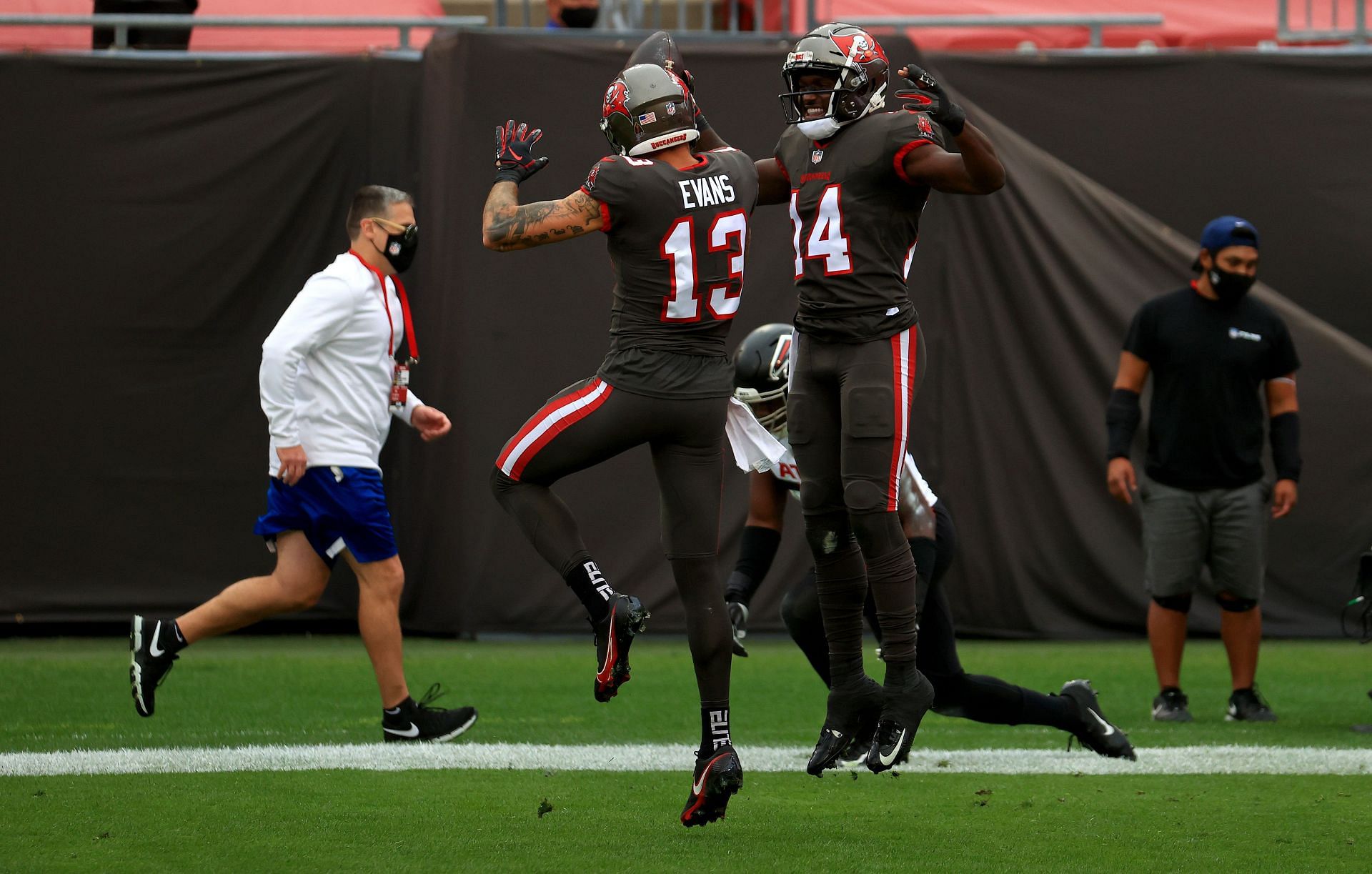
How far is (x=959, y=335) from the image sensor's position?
9.26 meters

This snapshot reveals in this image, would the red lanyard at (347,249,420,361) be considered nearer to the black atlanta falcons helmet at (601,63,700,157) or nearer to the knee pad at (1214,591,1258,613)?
the black atlanta falcons helmet at (601,63,700,157)

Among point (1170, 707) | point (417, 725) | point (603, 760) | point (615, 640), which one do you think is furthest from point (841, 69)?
point (1170, 707)

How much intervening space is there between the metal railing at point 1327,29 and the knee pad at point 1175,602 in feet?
13.1

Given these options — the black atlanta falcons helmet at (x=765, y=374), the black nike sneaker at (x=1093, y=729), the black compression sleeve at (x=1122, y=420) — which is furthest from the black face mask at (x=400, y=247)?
the black compression sleeve at (x=1122, y=420)

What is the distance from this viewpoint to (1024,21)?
9.48m

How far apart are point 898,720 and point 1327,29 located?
6.56m

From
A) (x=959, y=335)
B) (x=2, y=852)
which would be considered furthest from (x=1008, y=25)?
(x=2, y=852)

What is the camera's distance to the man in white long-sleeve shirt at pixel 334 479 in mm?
5973

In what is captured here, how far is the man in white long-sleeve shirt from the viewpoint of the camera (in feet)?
19.6

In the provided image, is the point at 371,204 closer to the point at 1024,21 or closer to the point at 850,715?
the point at 850,715

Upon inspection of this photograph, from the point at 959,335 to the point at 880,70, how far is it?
4.45m

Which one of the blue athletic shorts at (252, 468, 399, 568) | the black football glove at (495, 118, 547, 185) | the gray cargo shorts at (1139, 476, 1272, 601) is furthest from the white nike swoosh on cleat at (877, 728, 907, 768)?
the gray cargo shorts at (1139, 476, 1272, 601)

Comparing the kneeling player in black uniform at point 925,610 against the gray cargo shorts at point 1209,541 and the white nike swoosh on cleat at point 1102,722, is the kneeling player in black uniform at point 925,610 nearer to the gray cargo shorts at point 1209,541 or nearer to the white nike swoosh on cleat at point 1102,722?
the white nike swoosh on cleat at point 1102,722

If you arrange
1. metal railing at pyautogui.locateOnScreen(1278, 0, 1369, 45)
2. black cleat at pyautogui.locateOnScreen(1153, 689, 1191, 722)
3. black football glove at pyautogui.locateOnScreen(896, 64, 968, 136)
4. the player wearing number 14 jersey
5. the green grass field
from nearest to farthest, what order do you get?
the green grass field → black football glove at pyautogui.locateOnScreen(896, 64, 968, 136) → the player wearing number 14 jersey → black cleat at pyautogui.locateOnScreen(1153, 689, 1191, 722) → metal railing at pyautogui.locateOnScreen(1278, 0, 1369, 45)
